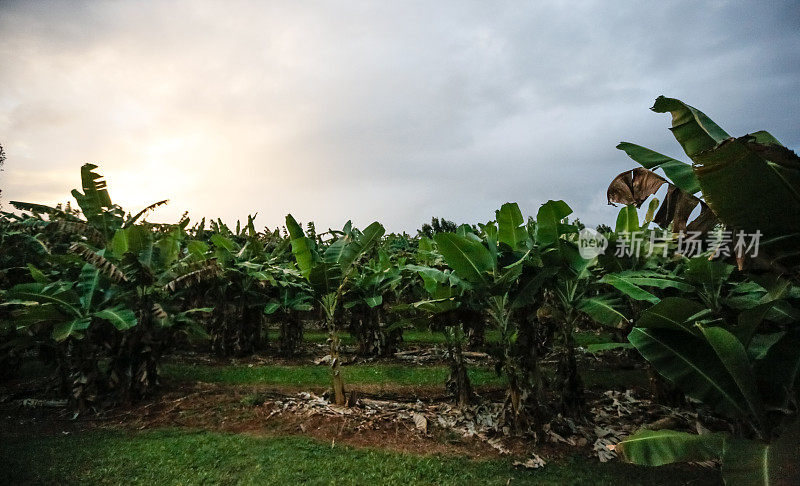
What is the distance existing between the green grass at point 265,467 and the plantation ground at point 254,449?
0.04 feet

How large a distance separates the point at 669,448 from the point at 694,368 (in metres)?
0.78

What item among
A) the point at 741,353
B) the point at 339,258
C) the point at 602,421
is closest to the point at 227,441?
the point at 339,258

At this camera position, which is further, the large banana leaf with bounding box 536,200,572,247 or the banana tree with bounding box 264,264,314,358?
the banana tree with bounding box 264,264,314,358

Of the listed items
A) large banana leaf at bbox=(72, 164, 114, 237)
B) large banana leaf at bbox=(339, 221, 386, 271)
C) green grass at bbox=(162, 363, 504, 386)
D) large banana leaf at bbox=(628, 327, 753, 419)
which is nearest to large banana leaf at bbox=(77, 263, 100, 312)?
large banana leaf at bbox=(72, 164, 114, 237)

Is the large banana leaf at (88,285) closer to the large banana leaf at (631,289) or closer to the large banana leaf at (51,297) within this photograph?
the large banana leaf at (51,297)

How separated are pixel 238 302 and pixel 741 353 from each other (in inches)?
436

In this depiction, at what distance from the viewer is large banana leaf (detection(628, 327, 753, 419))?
3828mm

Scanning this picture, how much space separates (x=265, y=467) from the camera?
500 centimetres

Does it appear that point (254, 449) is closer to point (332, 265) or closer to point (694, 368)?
point (332, 265)

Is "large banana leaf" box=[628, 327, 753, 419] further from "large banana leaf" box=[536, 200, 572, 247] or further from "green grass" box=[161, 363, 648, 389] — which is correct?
"green grass" box=[161, 363, 648, 389]

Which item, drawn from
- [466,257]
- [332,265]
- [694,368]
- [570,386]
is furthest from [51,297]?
[694,368]

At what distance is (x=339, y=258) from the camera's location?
693cm

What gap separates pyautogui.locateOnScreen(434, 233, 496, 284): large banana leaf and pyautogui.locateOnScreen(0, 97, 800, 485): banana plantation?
3 cm

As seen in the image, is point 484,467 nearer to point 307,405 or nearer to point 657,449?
point 657,449
